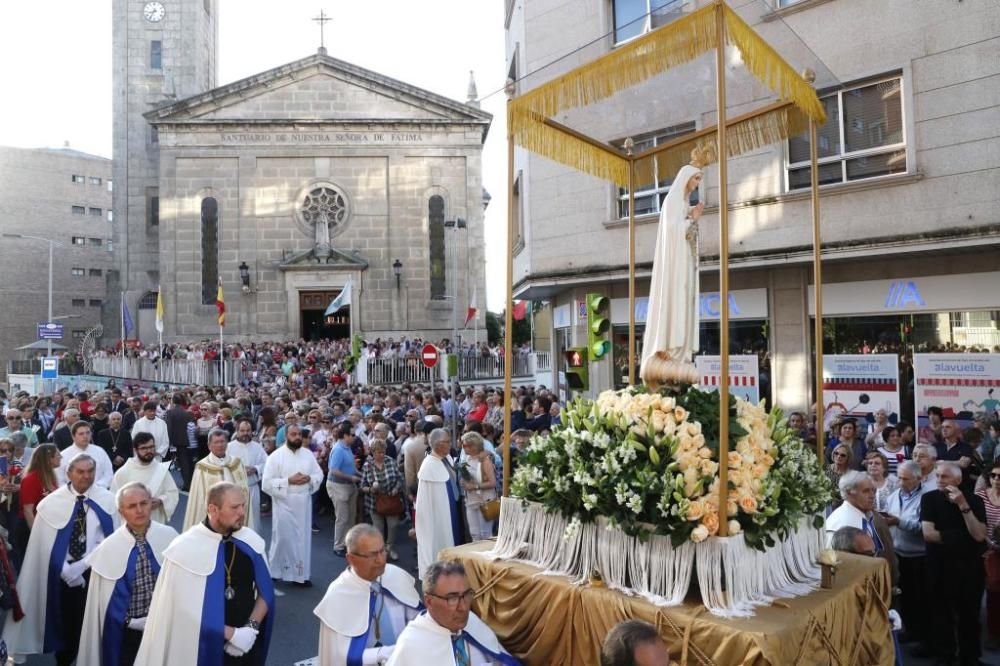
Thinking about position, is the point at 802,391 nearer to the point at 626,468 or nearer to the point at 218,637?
the point at 626,468

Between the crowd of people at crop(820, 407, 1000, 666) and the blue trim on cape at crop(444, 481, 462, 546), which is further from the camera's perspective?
the blue trim on cape at crop(444, 481, 462, 546)

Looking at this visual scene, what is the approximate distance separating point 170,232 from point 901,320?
3063 centimetres

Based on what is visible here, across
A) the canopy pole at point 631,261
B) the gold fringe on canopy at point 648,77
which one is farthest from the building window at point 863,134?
the canopy pole at point 631,261

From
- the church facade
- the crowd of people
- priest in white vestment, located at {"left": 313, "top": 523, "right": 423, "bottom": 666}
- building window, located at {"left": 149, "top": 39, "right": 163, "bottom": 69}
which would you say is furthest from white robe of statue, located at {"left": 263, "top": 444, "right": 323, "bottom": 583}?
building window, located at {"left": 149, "top": 39, "right": 163, "bottom": 69}

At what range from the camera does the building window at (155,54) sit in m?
40.3

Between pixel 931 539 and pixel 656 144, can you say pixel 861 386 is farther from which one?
pixel 656 144

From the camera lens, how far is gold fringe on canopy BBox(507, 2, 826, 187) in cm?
516

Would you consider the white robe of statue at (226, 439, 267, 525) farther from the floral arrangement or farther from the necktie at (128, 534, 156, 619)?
the floral arrangement

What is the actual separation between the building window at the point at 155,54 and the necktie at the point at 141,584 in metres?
41.8

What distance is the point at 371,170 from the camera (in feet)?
113

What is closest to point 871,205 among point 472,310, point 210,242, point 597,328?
point 597,328

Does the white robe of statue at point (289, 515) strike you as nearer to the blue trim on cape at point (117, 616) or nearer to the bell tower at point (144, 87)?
the blue trim on cape at point (117, 616)

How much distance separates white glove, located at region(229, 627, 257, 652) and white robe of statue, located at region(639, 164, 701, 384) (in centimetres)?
316

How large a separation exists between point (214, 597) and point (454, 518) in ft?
12.8
